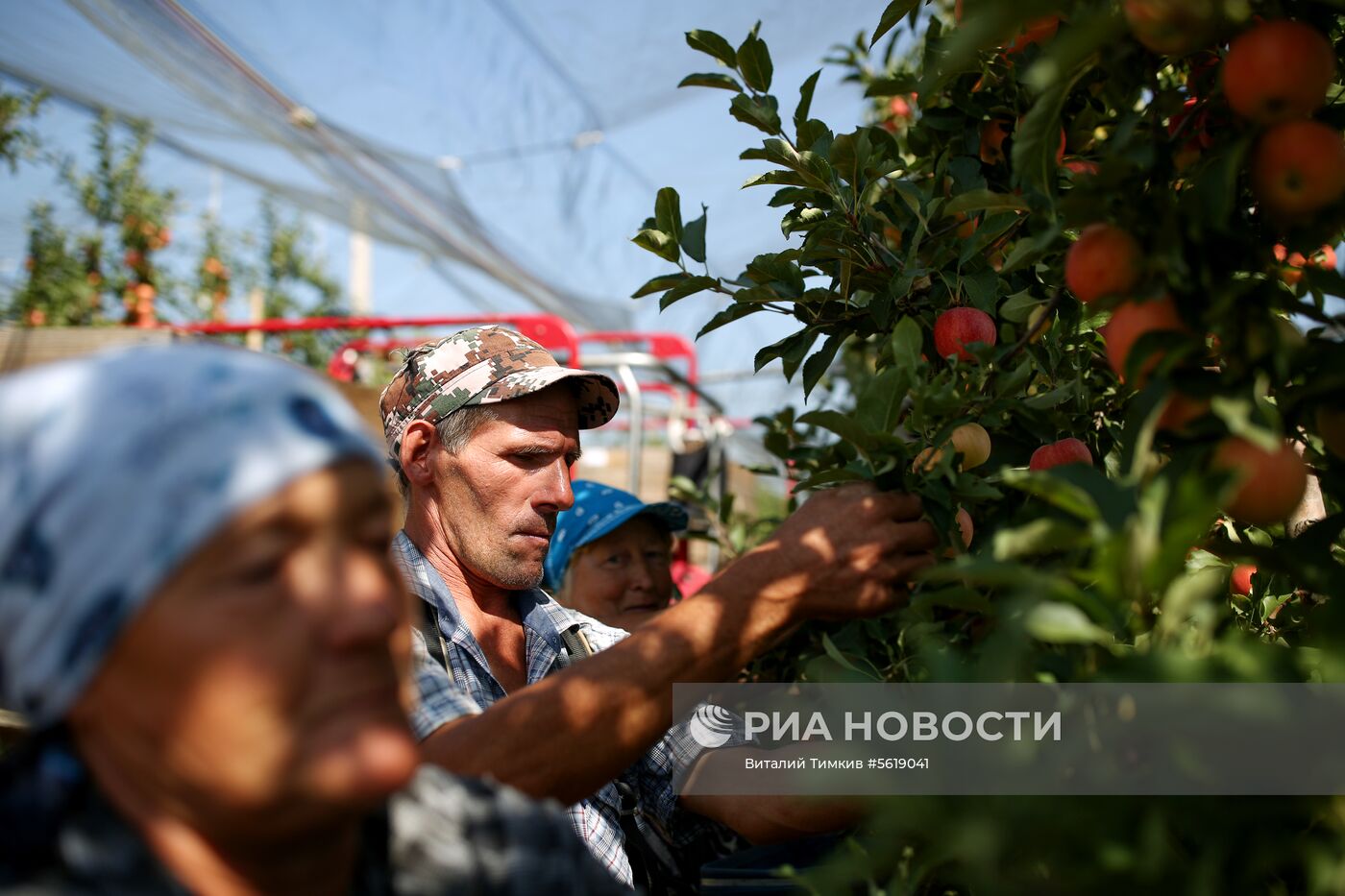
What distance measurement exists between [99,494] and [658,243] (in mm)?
970

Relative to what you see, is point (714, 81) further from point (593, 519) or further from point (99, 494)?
point (593, 519)

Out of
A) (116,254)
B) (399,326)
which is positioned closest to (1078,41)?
(399,326)

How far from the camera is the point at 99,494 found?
69cm

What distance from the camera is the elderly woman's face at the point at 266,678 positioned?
27.0 inches

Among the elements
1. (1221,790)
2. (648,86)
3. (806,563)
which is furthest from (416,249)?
(1221,790)

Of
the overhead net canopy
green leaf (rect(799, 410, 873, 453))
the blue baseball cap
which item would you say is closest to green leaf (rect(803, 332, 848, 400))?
green leaf (rect(799, 410, 873, 453))

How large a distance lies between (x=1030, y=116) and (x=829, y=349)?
0.54 metres

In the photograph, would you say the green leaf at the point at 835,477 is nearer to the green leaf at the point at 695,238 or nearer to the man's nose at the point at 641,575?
the green leaf at the point at 695,238

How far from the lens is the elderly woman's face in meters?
0.69

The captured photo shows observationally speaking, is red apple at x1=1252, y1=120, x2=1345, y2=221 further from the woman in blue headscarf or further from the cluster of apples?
the woman in blue headscarf

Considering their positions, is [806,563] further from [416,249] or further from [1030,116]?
[416,249]

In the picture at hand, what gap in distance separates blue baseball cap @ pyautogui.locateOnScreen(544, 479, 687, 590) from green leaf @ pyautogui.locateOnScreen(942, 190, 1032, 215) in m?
1.75

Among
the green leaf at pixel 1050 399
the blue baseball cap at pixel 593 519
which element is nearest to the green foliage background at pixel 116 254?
the blue baseball cap at pixel 593 519

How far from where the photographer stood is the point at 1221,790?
68 cm
